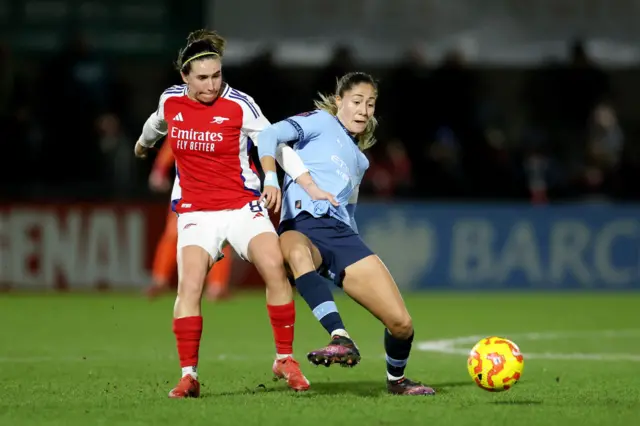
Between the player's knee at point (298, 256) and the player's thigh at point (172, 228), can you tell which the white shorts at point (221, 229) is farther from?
the player's thigh at point (172, 228)

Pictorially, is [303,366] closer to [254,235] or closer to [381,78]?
[254,235]

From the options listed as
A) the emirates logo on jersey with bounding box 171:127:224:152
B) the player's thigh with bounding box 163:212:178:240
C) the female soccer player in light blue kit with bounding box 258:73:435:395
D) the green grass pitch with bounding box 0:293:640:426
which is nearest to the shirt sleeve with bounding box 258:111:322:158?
the female soccer player in light blue kit with bounding box 258:73:435:395

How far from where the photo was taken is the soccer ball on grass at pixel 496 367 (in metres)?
7.08

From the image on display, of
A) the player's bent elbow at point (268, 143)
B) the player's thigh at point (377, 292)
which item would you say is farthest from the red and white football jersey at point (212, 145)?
the player's thigh at point (377, 292)

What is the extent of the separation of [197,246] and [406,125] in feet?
36.8

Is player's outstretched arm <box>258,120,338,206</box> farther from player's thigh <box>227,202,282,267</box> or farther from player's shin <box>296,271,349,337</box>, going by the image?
player's shin <box>296,271,349,337</box>

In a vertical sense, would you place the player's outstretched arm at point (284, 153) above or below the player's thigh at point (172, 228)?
above

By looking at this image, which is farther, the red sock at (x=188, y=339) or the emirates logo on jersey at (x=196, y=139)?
the emirates logo on jersey at (x=196, y=139)

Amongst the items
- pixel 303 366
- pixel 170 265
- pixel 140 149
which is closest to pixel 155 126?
pixel 140 149

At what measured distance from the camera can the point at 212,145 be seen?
7418 millimetres

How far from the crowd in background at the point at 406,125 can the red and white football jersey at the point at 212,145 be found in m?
8.97

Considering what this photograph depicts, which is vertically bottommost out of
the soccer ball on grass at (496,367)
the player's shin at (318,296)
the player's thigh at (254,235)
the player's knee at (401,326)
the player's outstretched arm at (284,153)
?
the soccer ball on grass at (496,367)

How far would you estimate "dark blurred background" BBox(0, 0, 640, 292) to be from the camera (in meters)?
16.8

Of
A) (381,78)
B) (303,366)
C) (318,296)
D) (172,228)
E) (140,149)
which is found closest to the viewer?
(318,296)
